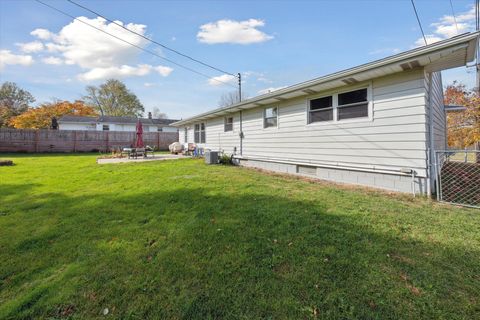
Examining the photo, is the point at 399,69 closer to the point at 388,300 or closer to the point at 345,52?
the point at 388,300

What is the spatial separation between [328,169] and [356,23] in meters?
5.66

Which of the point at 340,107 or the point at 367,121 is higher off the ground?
the point at 340,107

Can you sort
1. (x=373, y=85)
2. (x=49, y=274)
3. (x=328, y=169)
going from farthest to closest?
(x=328, y=169) → (x=373, y=85) → (x=49, y=274)

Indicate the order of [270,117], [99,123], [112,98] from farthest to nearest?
[112,98], [99,123], [270,117]

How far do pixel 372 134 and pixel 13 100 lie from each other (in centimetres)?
4876

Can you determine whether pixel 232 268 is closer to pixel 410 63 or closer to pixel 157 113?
pixel 410 63

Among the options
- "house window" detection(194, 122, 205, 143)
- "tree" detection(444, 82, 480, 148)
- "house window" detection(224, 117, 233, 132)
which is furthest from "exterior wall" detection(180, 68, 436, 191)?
"house window" detection(194, 122, 205, 143)

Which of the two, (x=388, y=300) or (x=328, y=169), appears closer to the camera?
(x=388, y=300)

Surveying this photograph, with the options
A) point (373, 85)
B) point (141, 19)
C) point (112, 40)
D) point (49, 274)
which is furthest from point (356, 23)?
point (49, 274)

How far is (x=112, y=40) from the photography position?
30.8 feet

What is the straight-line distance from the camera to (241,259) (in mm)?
2336

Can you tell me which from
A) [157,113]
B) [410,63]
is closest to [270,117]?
[410,63]

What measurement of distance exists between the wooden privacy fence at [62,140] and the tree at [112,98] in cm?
2228

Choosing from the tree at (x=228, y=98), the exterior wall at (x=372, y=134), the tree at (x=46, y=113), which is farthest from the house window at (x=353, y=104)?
the tree at (x=46, y=113)
